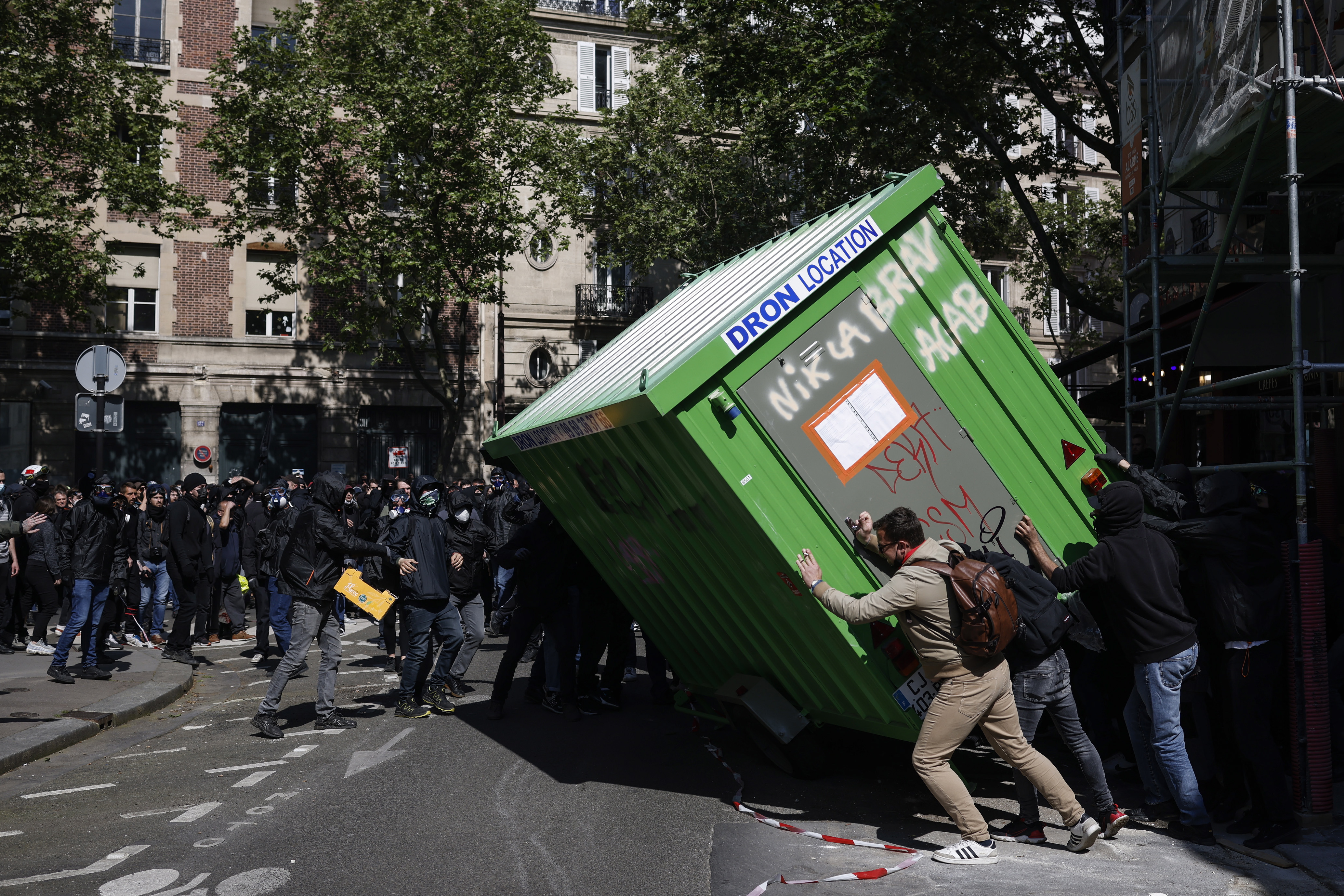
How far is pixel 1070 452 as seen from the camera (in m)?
5.96

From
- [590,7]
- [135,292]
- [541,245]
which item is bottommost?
[135,292]

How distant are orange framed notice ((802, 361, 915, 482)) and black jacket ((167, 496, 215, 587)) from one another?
856 cm

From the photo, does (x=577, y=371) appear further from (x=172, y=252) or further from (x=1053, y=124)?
(x=1053, y=124)

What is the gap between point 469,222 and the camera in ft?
80.3

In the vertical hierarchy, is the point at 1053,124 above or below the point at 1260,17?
above

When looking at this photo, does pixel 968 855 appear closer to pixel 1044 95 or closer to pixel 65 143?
pixel 1044 95

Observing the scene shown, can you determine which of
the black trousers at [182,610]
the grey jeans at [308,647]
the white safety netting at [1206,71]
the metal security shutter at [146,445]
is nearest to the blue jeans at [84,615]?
the black trousers at [182,610]

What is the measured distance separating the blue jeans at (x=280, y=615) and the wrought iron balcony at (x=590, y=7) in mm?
26601

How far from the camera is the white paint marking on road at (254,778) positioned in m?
6.56

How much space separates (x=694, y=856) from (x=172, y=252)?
91.7 ft

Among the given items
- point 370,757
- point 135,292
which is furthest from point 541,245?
point 370,757

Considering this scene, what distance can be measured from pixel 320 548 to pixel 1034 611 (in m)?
5.33

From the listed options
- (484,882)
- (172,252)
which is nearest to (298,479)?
(484,882)

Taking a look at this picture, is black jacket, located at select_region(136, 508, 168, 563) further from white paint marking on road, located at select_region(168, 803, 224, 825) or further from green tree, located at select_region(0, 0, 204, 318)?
green tree, located at select_region(0, 0, 204, 318)
